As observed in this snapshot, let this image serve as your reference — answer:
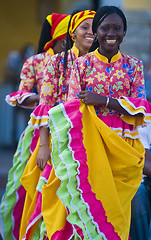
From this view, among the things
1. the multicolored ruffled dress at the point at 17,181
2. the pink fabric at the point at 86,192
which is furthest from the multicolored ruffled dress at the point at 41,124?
the pink fabric at the point at 86,192

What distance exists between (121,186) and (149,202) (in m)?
1.02

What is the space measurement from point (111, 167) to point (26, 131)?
1415 millimetres

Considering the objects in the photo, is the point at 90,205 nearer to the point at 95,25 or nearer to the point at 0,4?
the point at 95,25

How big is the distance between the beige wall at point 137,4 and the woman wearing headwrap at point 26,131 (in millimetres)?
6857

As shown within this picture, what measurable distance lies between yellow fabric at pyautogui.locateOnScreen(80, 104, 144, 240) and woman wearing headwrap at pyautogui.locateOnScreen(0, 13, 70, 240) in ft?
3.96

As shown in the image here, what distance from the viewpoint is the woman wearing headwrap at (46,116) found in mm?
4102

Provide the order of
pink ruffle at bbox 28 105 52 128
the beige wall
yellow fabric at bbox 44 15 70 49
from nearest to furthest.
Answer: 1. pink ruffle at bbox 28 105 52 128
2. yellow fabric at bbox 44 15 70 49
3. the beige wall

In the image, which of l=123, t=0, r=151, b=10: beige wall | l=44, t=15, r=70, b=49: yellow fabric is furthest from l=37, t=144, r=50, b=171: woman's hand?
l=123, t=0, r=151, b=10: beige wall

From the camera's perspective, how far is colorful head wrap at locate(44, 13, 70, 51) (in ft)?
16.4

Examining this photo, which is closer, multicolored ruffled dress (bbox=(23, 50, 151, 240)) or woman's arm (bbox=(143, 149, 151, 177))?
multicolored ruffled dress (bbox=(23, 50, 151, 240))

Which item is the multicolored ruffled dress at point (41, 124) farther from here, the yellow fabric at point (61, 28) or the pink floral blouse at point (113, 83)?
the yellow fabric at point (61, 28)

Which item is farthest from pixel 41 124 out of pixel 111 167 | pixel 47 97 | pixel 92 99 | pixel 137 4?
pixel 137 4

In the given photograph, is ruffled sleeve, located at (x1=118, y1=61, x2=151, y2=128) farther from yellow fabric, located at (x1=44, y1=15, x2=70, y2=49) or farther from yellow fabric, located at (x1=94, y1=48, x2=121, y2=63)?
yellow fabric, located at (x1=44, y1=15, x2=70, y2=49)

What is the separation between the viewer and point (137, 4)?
11.9 meters
